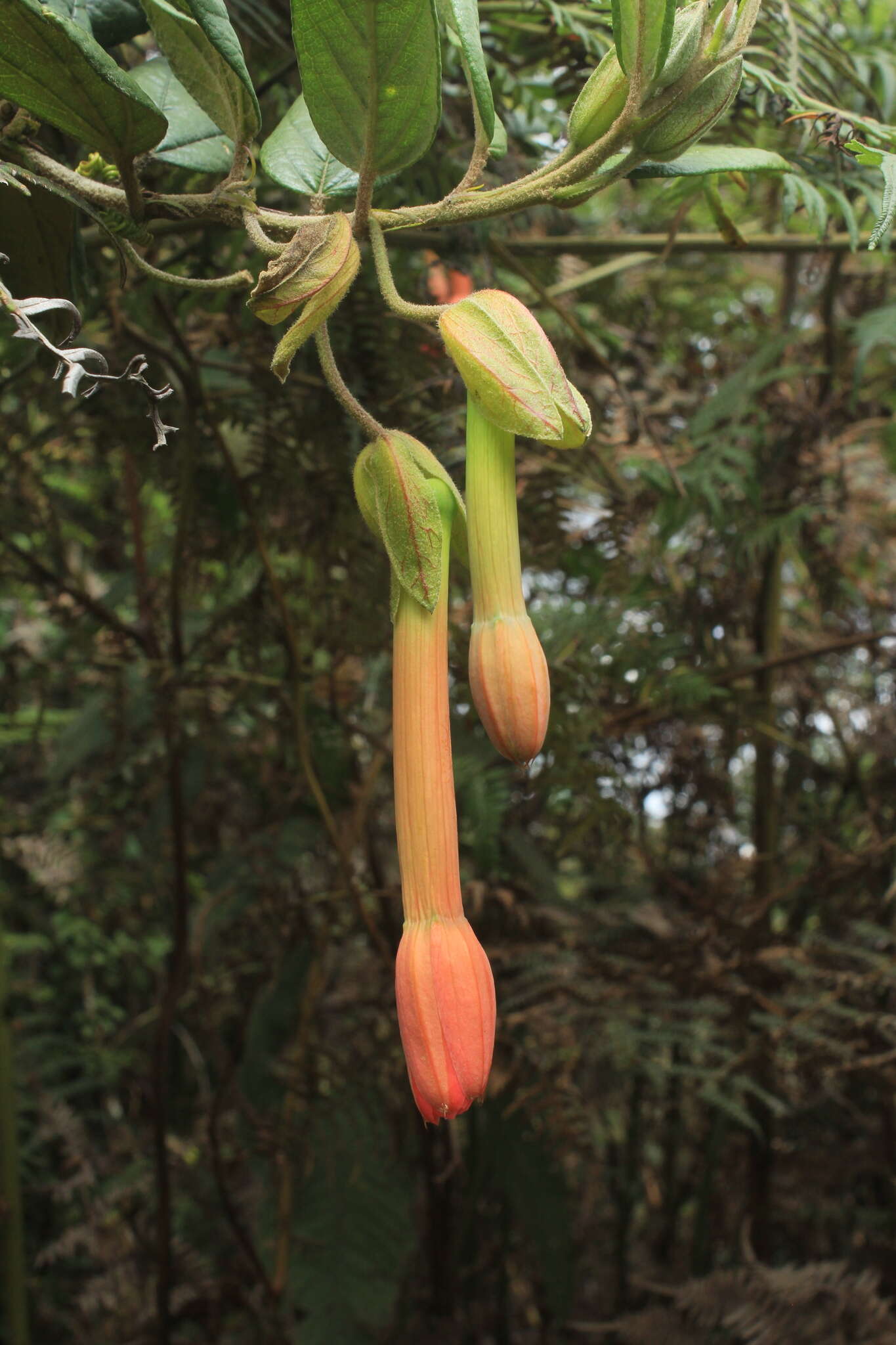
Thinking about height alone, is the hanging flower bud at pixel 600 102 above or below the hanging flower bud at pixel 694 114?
above

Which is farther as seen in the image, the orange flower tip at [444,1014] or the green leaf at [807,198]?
the green leaf at [807,198]

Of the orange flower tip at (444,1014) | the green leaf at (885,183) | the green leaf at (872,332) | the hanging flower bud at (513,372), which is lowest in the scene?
the orange flower tip at (444,1014)

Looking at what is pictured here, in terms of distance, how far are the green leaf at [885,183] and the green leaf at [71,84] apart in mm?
242

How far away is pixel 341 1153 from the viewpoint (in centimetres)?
93

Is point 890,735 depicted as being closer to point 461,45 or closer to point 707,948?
point 707,948

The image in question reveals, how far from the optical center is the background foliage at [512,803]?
74 cm

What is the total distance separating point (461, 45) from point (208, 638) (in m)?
0.66

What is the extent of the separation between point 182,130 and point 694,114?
0.69ft

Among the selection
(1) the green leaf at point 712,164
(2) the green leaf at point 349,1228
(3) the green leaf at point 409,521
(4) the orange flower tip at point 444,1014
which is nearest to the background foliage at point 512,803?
(2) the green leaf at point 349,1228

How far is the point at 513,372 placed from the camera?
0.32m

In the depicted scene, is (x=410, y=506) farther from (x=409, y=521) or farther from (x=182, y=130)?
(x=182, y=130)

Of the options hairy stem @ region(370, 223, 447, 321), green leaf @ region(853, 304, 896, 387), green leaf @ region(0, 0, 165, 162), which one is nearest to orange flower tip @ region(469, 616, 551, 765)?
hairy stem @ region(370, 223, 447, 321)

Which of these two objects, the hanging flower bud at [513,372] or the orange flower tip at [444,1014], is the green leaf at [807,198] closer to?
the hanging flower bud at [513,372]

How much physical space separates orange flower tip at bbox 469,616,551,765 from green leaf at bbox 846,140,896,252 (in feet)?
0.56
